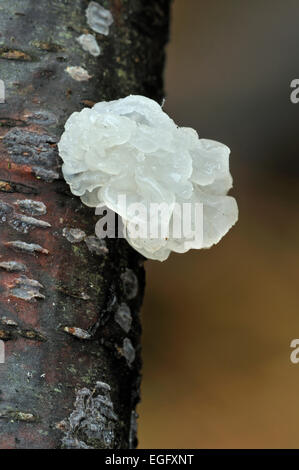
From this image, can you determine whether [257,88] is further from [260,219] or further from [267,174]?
[260,219]

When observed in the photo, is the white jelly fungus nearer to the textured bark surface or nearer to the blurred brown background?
the textured bark surface

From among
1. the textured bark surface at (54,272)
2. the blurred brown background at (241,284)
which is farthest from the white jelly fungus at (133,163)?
the blurred brown background at (241,284)

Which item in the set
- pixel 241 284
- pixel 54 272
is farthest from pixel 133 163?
pixel 241 284

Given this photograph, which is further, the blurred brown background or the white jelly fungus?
the blurred brown background

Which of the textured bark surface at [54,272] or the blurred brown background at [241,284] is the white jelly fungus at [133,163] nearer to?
the textured bark surface at [54,272]

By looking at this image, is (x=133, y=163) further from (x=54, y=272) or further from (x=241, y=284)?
(x=241, y=284)

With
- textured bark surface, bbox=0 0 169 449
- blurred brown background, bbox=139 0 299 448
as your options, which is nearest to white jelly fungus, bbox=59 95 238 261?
textured bark surface, bbox=0 0 169 449
